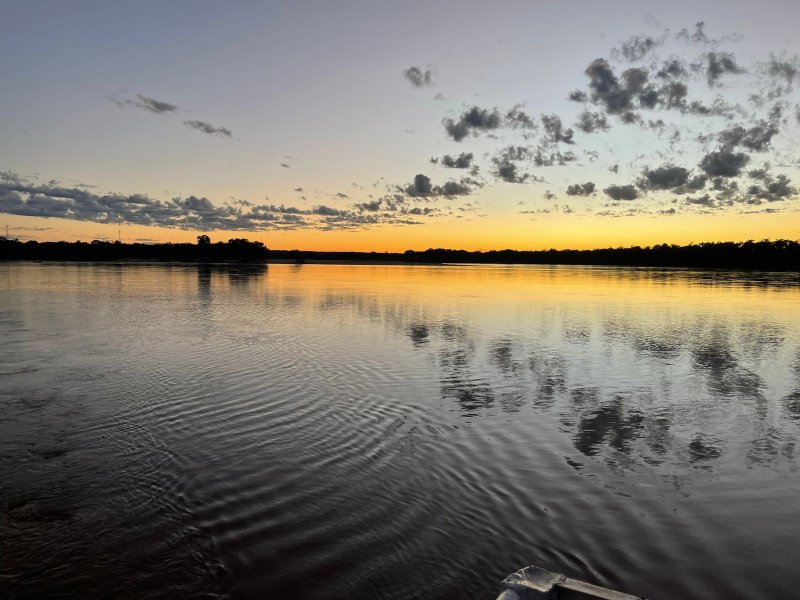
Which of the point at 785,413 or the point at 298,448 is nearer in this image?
the point at 298,448

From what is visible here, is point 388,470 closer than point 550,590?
No

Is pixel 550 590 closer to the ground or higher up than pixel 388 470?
higher up

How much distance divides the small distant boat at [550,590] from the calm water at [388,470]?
1605mm

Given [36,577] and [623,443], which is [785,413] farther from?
Answer: [36,577]

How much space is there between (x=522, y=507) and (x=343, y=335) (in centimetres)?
1722

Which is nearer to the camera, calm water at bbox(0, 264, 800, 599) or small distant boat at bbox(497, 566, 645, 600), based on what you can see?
small distant boat at bbox(497, 566, 645, 600)

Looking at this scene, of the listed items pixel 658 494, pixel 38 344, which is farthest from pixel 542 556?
pixel 38 344

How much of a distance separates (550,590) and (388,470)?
5.06m

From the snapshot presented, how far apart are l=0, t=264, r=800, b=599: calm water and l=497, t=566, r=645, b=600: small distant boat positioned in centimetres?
161

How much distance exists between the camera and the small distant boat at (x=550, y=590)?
155 inches

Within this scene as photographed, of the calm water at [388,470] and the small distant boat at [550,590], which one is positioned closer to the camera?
the small distant boat at [550,590]

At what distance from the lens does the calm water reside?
5902 millimetres

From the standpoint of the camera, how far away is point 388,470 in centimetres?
882

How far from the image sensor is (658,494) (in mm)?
8125
